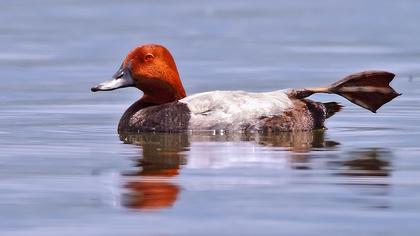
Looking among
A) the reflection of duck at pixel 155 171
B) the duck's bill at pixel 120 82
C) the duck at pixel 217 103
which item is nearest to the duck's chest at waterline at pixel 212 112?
the duck at pixel 217 103

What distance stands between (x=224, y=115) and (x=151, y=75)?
75 centimetres

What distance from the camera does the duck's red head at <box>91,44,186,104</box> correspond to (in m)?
11.9

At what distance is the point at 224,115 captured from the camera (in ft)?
38.0

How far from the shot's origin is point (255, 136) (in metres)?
11.4

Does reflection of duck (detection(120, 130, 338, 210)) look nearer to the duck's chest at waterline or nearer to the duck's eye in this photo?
the duck's chest at waterline

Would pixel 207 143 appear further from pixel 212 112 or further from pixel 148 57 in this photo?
pixel 148 57

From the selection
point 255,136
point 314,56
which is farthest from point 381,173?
point 314,56

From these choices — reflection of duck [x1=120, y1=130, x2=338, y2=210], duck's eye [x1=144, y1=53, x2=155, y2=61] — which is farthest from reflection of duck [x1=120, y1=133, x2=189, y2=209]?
duck's eye [x1=144, y1=53, x2=155, y2=61]

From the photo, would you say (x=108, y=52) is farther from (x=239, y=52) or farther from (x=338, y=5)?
(x=338, y=5)

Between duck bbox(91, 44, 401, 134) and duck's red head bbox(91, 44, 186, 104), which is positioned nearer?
duck bbox(91, 44, 401, 134)

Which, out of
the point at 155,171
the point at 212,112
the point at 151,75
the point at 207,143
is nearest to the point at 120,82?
the point at 151,75

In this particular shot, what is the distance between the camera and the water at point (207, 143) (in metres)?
7.72

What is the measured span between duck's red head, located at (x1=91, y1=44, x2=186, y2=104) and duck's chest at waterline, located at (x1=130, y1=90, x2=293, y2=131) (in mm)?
229

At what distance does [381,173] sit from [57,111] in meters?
4.84
